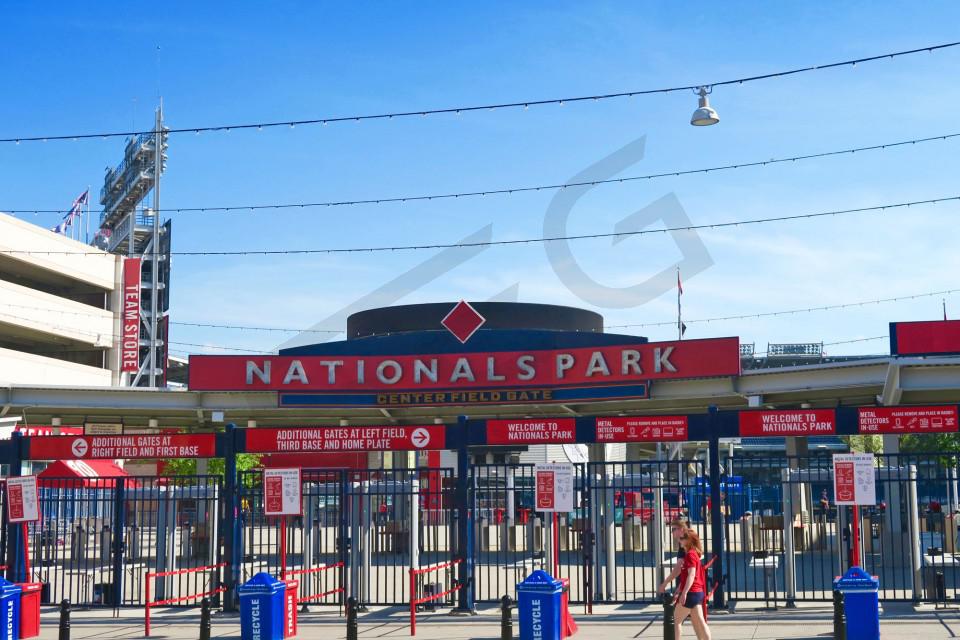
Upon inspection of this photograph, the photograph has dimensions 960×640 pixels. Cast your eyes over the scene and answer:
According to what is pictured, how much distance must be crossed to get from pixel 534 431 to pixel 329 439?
4.04 m

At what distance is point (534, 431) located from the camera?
66.2 feet

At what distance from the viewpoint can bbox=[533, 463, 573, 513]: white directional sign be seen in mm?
18078

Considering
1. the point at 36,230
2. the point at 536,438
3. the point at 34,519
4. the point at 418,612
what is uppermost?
the point at 36,230

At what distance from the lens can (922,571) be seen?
18922 millimetres

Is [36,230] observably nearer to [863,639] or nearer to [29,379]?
[29,379]

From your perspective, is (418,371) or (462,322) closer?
(418,371)

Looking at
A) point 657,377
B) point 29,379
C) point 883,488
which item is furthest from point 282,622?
point 29,379

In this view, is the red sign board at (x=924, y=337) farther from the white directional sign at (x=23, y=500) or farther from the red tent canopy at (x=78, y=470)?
the white directional sign at (x=23, y=500)

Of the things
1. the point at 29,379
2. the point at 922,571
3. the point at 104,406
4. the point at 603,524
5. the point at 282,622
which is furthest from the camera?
the point at 29,379

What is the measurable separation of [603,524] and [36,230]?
178 feet

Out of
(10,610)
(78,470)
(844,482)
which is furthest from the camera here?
(78,470)

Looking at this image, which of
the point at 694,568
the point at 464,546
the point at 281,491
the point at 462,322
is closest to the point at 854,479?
the point at 694,568

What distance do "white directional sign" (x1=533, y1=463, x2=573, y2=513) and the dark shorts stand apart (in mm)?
4329

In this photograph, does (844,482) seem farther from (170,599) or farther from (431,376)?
(431,376)
